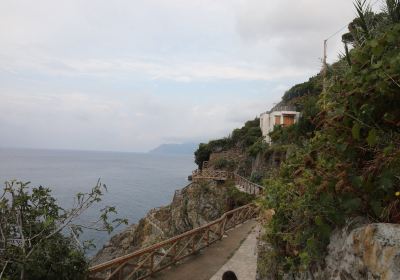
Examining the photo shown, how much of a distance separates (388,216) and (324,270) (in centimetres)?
115

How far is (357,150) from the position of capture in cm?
439

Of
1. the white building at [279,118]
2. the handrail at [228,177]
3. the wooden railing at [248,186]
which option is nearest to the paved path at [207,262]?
the wooden railing at [248,186]

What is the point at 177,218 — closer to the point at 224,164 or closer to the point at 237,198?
the point at 237,198

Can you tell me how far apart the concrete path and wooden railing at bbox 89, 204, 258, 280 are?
134 cm

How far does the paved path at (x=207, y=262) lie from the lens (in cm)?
1033

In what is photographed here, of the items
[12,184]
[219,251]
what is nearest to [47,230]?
[12,184]

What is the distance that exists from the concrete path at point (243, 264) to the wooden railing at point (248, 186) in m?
11.8

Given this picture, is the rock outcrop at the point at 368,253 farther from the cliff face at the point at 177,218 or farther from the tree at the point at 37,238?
the cliff face at the point at 177,218

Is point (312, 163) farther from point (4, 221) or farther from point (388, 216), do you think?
point (4, 221)

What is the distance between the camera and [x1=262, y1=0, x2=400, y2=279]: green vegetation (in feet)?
12.1

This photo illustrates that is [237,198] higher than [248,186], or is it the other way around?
[248,186]

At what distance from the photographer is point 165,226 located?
30281 mm

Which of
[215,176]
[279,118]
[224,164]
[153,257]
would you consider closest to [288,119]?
[279,118]

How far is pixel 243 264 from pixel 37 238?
727 centimetres
